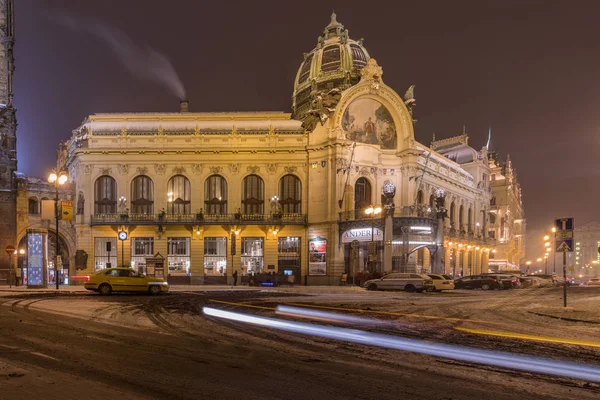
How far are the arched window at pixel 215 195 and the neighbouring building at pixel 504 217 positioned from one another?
58.8 m

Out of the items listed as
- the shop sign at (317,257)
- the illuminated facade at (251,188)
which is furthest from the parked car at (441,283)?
the shop sign at (317,257)

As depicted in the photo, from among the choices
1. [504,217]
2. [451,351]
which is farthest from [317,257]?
[504,217]

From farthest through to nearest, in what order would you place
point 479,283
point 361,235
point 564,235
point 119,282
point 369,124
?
point 369,124, point 361,235, point 479,283, point 119,282, point 564,235

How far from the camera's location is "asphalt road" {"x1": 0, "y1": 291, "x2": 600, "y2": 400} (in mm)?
7266

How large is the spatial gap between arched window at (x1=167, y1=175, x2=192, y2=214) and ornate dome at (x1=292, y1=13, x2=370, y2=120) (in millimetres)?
17626

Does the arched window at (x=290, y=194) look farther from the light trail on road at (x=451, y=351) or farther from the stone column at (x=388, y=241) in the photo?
the light trail on road at (x=451, y=351)

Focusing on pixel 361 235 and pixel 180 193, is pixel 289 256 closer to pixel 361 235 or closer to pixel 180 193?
pixel 361 235

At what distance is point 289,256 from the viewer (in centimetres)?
5172

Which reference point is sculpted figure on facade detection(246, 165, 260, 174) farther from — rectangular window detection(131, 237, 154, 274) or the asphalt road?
the asphalt road

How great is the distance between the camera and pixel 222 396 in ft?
22.9

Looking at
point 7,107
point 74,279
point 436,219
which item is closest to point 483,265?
point 436,219

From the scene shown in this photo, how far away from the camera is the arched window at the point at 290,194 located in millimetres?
52719

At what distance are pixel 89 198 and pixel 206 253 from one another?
42.5 feet

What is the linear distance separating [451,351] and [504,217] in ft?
316
